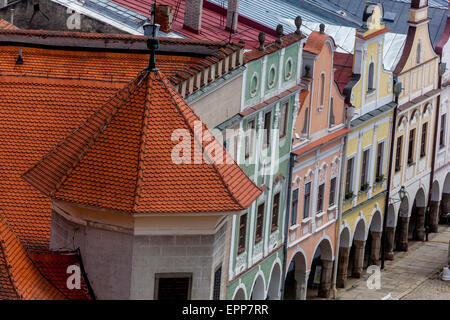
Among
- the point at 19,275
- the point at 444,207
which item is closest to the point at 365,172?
the point at 444,207

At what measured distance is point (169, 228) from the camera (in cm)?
3884

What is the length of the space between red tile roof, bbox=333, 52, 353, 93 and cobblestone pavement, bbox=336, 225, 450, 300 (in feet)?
31.6

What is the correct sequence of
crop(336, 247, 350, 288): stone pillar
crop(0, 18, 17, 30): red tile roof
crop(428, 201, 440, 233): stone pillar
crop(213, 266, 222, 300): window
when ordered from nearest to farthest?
crop(213, 266, 222, 300): window
crop(0, 18, 17, 30): red tile roof
crop(336, 247, 350, 288): stone pillar
crop(428, 201, 440, 233): stone pillar

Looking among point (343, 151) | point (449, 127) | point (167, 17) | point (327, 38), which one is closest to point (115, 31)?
point (167, 17)

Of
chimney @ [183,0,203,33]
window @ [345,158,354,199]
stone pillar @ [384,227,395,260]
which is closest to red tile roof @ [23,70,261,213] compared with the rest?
chimney @ [183,0,203,33]

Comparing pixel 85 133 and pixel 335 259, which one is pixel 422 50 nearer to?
pixel 335 259

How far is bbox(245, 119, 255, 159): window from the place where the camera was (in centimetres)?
5781

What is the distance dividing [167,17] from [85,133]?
26756mm

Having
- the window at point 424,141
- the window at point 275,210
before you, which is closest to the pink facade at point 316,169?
the window at point 275,210

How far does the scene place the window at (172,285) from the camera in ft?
130

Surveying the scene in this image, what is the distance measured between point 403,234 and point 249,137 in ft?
90.6

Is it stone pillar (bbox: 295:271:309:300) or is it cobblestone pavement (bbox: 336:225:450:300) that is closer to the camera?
stone pillar (bbox: 295:271:309:300)

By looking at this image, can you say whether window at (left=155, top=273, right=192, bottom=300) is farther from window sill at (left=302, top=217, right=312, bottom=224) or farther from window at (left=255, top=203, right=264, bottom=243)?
window sill at (left=302, top=217, right=312, bottom=224)
